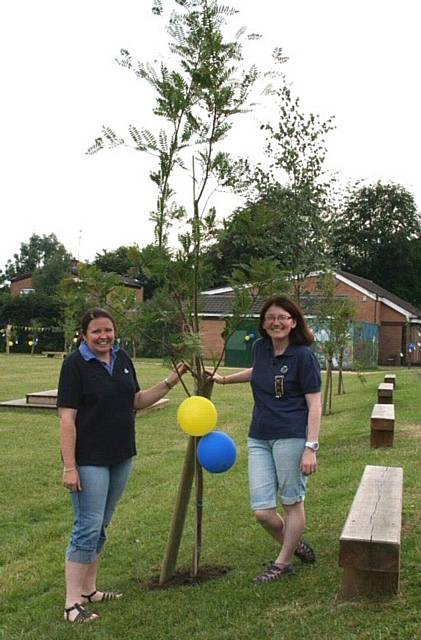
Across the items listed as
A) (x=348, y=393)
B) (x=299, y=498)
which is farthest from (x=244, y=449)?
(x=348, y=393)

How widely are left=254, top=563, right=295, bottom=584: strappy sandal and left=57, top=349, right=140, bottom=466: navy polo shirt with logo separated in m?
1.10

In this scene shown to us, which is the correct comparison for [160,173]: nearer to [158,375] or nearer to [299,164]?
[299,164]

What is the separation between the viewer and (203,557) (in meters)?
5.28

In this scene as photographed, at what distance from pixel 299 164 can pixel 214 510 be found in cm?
931

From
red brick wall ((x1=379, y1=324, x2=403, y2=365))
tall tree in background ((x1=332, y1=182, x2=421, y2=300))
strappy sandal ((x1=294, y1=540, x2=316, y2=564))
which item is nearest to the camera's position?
strappy sandal ((x1=294, y1=540, x2=316, y2=564))

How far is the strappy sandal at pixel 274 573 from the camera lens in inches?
173

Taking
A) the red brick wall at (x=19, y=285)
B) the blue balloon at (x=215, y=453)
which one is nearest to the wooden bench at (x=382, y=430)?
the blue balloon at (x=215, y=453)

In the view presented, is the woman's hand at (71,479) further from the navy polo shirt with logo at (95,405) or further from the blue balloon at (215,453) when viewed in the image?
the blue balloon at (215,453)

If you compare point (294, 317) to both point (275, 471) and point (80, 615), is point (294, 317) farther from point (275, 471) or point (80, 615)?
point (80, 615)

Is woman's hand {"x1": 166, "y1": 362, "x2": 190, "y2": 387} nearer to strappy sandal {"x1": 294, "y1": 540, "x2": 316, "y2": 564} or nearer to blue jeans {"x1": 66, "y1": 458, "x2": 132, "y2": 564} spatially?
blue jeans {"x1": 66, "y1": 458, "x2": 132, "y2": 564}

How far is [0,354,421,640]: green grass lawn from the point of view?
373 centimetres

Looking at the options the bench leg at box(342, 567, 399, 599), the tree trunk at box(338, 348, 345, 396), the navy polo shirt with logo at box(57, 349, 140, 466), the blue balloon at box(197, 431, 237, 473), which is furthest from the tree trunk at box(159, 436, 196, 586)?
the tree trunk at box(338, 348, 345, 396)

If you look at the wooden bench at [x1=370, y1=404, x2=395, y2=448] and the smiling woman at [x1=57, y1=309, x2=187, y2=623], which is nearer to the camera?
→ the smiling woman at [x1=57, y1=309, x2=187, y2=623]

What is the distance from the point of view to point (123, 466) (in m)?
4.31
